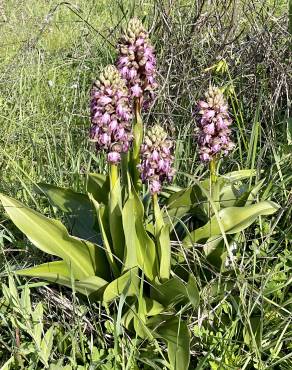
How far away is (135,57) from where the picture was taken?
1.72 metres

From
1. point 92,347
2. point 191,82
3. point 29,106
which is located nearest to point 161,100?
point 191,82

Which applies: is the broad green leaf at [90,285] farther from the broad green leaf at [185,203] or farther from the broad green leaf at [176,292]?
the broad green leaf at [185,203]

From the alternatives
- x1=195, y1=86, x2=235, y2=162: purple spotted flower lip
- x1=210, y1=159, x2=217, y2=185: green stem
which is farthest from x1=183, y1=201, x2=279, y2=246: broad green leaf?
x1=195, y1=86, x2=235, y2=162: purple spotted flower lip

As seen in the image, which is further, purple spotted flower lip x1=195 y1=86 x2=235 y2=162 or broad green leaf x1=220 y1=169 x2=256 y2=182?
broad green leaf x1=220 y1=169 x2=256 y2=182

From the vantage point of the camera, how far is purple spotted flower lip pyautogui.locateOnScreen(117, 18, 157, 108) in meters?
1.70

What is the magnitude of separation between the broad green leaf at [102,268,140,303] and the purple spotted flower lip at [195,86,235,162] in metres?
0.43

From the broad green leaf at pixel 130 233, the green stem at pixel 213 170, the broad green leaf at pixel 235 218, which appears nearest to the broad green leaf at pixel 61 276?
the broad green leaf at pixel 130 233

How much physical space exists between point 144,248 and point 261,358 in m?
0.51

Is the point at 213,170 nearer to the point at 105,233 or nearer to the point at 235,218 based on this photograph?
the point at 235,218

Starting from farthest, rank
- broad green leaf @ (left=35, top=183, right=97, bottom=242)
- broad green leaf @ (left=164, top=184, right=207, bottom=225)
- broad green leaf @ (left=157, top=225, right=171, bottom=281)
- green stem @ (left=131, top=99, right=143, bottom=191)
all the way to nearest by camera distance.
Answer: broad green leaf @ (left=35, top=183, right=97, bottom=242), broad green leaf @ (left=164, top=184, right=207, bottom=225), green stem @ (left=131, top=99, right=143, bottom=191), broad green leaf @ (left=157, top=225, right=171, bottom=281)

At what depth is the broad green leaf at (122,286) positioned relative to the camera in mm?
1705

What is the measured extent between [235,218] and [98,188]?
492 millimetres

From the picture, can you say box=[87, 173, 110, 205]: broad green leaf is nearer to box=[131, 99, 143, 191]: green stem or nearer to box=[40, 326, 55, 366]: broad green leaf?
box=[131, 99, 143, 191]: green stem

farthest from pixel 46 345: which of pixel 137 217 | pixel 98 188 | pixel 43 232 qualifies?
pixel 98 188
